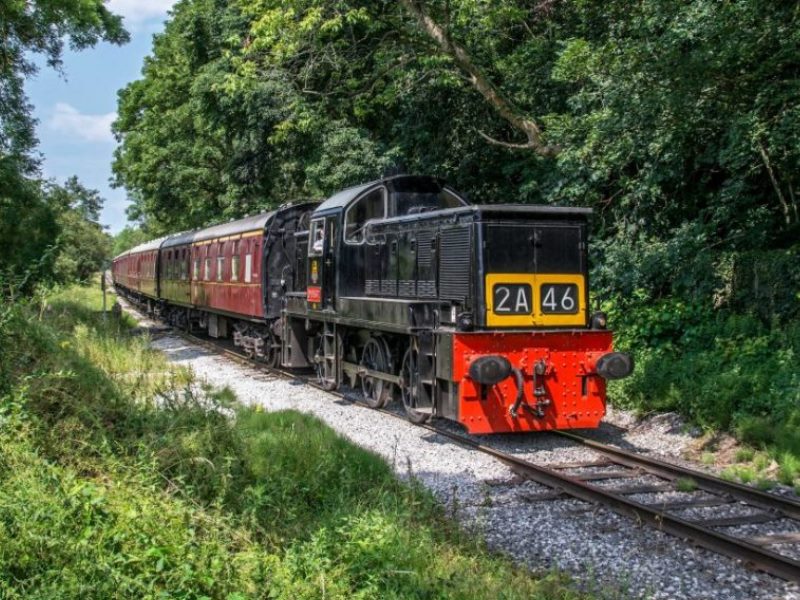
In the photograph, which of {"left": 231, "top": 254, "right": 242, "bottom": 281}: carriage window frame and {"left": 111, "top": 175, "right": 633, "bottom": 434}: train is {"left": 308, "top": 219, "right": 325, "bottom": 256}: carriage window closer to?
{"left": 111, "top": 175, "right": 633, "bottom": 434}: train

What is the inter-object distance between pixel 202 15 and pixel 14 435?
2322 centimetres

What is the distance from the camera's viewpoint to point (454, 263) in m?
10.3

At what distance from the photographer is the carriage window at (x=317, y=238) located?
13.3 meters

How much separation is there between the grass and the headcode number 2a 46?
3.30 metres

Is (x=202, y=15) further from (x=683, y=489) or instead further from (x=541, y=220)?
(x=683, y=489)

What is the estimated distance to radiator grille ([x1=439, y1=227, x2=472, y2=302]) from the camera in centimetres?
997

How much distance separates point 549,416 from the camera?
31.5 ft

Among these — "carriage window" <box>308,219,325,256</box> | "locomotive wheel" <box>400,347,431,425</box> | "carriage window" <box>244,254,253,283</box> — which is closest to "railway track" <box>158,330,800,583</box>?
"locomotive wheel" <box>400,347,431,425</box>

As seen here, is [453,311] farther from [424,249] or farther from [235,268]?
[235,268]

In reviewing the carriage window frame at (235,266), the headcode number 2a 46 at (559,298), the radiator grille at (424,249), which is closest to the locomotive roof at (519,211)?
the radiator grille at (424,249)

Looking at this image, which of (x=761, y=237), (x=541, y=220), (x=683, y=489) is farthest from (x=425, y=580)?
(x=761, y=237)

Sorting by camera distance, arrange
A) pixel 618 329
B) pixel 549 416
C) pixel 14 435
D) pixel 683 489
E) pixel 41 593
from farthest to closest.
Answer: pixel 618 329
pixel 549 416
pixel 683 489
pixel 14 435
pixel 41 593

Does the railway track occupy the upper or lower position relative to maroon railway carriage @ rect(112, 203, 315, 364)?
lower

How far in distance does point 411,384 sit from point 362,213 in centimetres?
336
